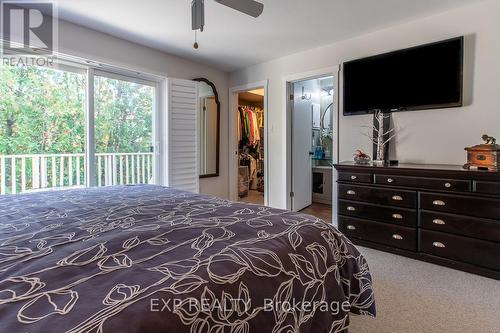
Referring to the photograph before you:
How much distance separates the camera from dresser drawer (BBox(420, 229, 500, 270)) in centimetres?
210

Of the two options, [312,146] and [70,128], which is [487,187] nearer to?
[312,146]

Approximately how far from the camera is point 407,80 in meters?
2.78

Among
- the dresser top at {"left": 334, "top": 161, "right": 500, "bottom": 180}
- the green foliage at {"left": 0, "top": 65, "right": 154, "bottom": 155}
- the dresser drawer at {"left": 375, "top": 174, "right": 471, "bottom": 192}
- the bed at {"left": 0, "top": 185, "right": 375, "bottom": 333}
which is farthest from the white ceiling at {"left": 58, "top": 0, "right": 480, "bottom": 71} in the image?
the bed at {"left": 0, "top": 185, "right": 375, "bottom": 333}

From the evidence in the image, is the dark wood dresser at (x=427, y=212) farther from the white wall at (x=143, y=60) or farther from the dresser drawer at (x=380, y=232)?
the white wall at (x=143, y=60)

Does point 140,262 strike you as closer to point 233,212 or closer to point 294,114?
point 233,212

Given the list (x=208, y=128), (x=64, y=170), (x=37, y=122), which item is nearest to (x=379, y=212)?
(x=208, y=128)

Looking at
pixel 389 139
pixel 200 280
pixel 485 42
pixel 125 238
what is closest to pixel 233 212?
pixel 125 238

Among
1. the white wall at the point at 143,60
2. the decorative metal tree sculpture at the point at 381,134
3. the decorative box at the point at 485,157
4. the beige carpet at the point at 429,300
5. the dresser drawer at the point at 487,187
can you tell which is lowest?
the beige carpet at the point at 429,300

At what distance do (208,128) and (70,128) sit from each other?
1.88 m

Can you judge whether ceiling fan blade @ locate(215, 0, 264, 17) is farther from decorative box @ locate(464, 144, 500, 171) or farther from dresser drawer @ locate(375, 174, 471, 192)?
decorative box @ locate(464, 144, 500, 171)

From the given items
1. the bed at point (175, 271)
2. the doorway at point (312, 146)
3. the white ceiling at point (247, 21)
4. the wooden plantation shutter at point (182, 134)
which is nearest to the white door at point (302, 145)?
the doorway at point (312, 146)

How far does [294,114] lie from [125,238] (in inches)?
136

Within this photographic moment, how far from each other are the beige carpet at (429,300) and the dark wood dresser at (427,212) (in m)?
0.16

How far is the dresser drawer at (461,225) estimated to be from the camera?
2.10m
